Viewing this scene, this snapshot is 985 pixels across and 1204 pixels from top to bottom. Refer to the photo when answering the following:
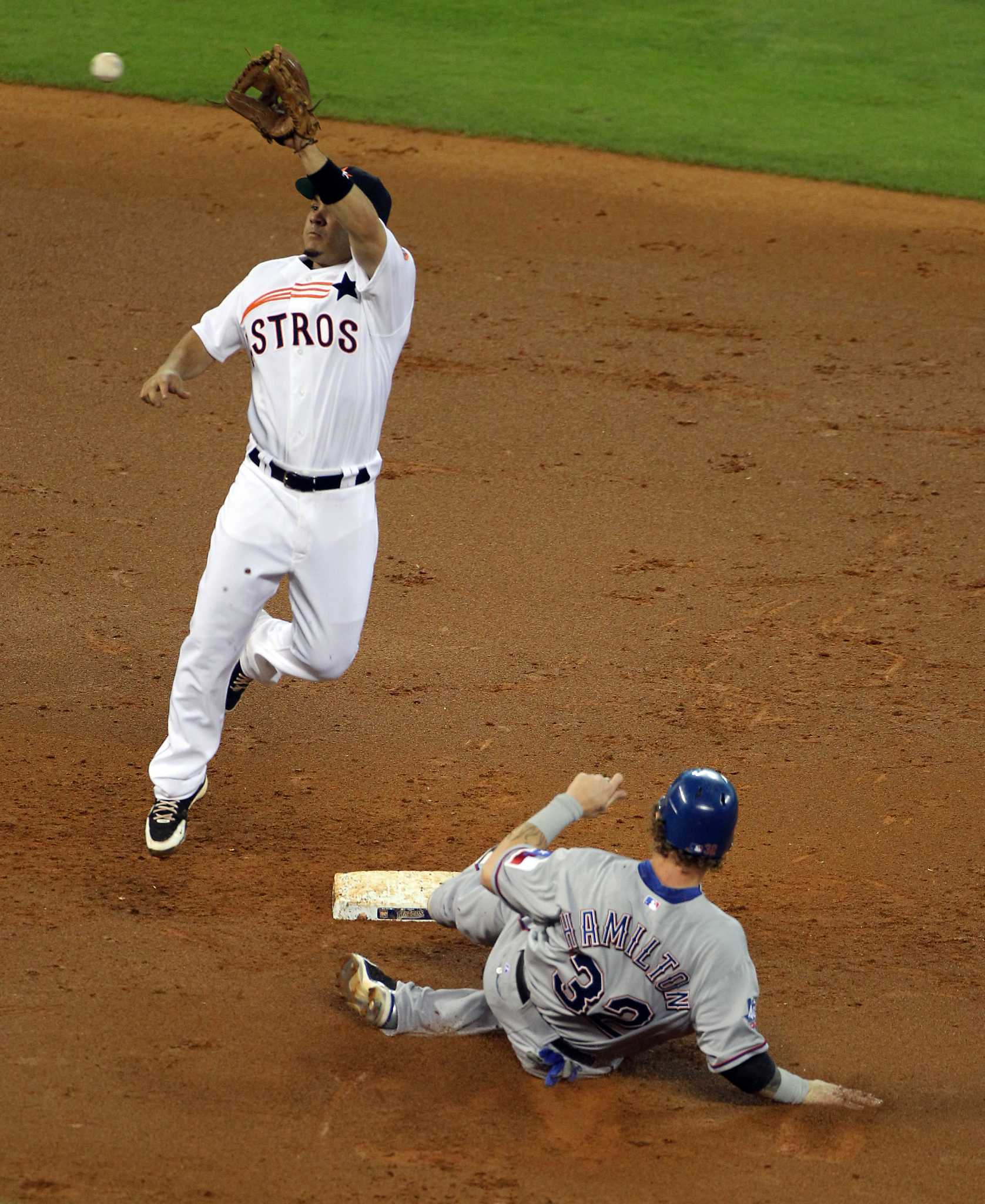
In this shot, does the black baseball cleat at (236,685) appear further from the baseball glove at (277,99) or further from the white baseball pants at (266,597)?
the baseball glove at (277,99)

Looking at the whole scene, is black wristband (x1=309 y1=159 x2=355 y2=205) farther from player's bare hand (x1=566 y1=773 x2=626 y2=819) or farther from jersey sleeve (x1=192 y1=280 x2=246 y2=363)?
player's bare hand (x1=566 y1=773 x2=626 y2=819)

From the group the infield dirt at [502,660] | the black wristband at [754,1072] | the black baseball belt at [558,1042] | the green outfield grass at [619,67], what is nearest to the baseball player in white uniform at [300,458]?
the infield dirt at [502,660]

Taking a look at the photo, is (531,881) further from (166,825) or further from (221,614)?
(166,825)

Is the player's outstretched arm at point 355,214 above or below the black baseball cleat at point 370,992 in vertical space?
above

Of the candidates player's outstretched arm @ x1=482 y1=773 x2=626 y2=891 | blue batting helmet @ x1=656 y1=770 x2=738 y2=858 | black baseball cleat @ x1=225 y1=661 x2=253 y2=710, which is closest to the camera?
blue batting helmet @ x1=656 y1=770 x2=738 y2=858

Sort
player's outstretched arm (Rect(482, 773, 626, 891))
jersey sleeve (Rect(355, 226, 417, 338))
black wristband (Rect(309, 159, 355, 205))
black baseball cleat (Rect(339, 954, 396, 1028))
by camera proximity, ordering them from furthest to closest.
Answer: jersey sleeve (Rect(355, 226, 417, 338)) < black wristband (Rect(309, 159, 355, 205)) < black baseball cleat (Rect(339, 954, 396, 1028)) < player's outstretched arm (Rect(482, 773, 626, 891))

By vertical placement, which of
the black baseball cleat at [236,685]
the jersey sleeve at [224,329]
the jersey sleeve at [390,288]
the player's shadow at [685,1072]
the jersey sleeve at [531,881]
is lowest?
the player's shadow at [685,1072]

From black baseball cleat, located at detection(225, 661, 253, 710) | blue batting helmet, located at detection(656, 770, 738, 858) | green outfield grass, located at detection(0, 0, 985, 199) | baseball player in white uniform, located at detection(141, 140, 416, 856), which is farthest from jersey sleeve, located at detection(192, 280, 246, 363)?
green outfield grass, located at detection(0, 0, 985, 199)

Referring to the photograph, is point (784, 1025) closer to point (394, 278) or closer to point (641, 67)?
point (394, 278)

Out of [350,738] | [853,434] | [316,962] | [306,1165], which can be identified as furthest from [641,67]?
[306,1165]
